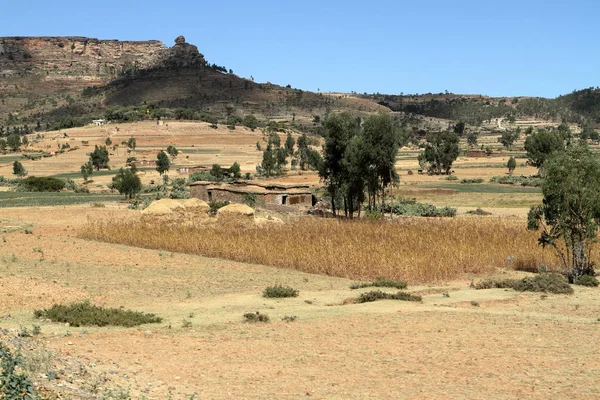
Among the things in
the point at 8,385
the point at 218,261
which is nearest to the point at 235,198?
the point at 218,261

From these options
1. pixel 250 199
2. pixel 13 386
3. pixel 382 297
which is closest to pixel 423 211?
pixel 250 199

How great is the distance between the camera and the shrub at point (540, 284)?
67.7 feet

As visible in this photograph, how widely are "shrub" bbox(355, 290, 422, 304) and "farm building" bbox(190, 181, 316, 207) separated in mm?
28479

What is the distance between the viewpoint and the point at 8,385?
802 cm

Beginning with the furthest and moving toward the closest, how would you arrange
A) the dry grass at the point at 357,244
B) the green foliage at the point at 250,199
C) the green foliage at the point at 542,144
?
the green foliage at the point at 542,144 < the green foliage at the point at 250,199 < the dry grass at the point at 357,244

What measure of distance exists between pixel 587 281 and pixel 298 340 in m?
11.4

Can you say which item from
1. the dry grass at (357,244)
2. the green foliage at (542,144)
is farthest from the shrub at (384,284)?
the green foliage at (542,144)

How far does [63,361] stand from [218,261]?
15.7 metres

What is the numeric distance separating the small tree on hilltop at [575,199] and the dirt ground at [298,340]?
285cm

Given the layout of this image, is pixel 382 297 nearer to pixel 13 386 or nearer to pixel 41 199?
pixel 13 386

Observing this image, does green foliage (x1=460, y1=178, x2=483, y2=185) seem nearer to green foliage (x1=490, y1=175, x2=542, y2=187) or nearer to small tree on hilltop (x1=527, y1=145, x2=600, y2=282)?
green foliage (x1=490, y1=175, x2=542, y2=187)

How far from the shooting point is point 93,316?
15922 millimetres

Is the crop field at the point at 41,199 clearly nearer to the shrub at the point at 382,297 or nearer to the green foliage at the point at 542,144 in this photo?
the shrub at the point at 382,297

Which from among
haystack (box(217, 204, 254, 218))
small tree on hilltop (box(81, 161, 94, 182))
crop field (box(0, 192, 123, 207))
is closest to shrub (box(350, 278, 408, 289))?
haystack (box(217, 204, 254, 218))
